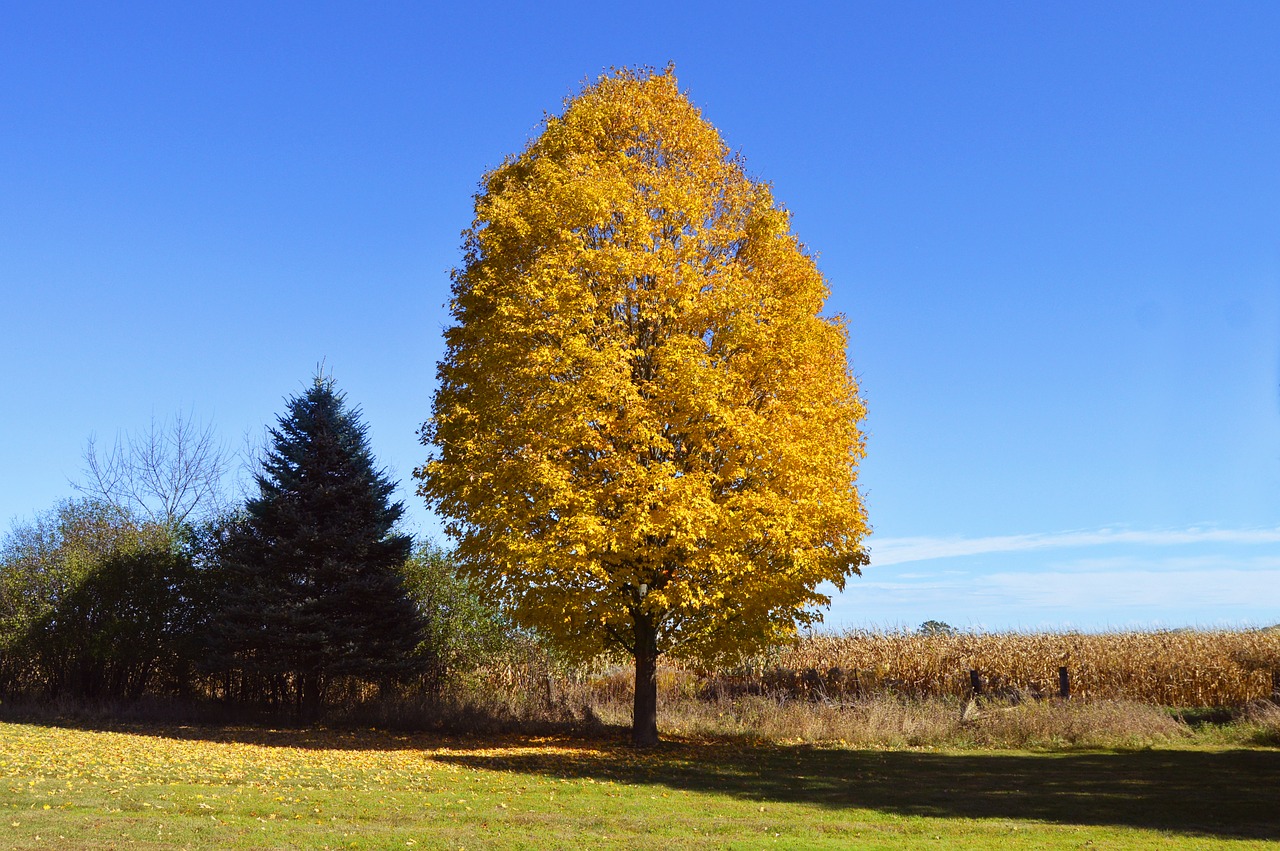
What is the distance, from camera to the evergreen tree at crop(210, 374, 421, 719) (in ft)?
79.3

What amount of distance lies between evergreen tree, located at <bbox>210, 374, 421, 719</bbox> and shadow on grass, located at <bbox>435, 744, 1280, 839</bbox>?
23.8ft

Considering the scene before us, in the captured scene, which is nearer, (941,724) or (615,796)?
(615,796)

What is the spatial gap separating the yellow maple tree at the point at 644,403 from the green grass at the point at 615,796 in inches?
Result: 131

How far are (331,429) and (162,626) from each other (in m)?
7.63

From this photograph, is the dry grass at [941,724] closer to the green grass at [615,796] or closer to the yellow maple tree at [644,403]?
the green grass at [615,796]

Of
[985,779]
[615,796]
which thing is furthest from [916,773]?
[615,796]

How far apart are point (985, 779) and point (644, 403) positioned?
8.72m

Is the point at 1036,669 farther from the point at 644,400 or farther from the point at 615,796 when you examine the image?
the point at 615,796

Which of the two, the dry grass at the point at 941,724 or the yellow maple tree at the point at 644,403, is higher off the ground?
the yellow maple tree at the point at 644,403

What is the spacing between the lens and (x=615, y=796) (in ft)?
43.5

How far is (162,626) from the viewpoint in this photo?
2716 centimetres

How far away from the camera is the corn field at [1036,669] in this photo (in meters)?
25.4

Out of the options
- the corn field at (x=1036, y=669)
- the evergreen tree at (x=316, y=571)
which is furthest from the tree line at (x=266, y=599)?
the corn field at (x=1036, y=669)

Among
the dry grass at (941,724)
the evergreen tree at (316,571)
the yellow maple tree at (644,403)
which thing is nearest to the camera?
the yellow maple tree at (644,403)
